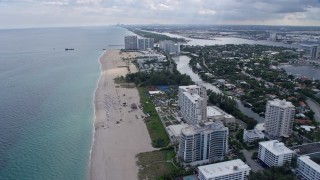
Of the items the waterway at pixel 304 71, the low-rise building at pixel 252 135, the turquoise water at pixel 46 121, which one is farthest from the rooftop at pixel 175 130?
the waterway at pixel 304 71

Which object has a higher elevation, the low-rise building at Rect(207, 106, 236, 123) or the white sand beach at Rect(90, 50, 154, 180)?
the low-rise building at Rect(207, 106, 236, 123)

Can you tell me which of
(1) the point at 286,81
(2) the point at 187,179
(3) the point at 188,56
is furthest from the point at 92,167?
(3) the point at 188,56

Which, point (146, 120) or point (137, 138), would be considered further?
point (146, 120)

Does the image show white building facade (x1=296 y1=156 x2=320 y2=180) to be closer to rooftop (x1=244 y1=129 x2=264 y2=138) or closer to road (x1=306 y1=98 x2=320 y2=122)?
A: rooftop (x1=244 y1=129 x2=264 y2=138)

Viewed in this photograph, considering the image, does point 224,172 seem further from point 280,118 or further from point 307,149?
point 280,118

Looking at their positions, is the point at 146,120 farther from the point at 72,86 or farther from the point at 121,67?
the point at 121,67

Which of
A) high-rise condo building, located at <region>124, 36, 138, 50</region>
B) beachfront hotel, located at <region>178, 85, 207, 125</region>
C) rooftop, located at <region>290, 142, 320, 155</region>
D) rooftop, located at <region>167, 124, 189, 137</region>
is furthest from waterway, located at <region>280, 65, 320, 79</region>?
high-rise condo building, located at <region>124, 36, 138, 50</region>
